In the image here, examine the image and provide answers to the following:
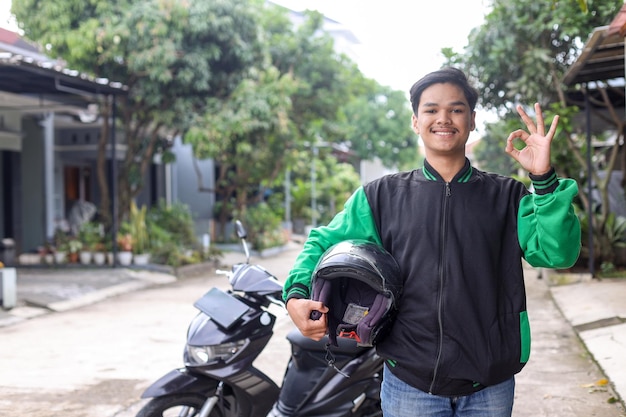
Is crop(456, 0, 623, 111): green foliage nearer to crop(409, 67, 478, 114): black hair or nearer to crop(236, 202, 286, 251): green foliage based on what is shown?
crop(409, 67, 478, 114): black hair

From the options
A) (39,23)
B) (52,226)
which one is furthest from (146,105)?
(52,226)

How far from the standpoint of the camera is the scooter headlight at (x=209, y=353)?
11.9 ft

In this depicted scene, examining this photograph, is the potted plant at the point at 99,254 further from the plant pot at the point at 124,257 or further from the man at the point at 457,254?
the man at the point at 457,254

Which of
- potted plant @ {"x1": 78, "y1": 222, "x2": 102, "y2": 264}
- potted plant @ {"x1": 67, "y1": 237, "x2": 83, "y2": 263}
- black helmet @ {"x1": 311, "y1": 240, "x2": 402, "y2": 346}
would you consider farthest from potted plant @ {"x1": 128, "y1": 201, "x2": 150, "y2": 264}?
black helmet @ {"x1": 311, "y1": 240, "x2": 402, "y2": 346}

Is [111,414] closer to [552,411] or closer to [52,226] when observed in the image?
[552,411]

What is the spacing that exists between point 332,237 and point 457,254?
0.43m

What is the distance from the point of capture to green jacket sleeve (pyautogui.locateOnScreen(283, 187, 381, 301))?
245 centimetres

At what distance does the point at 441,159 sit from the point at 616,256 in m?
9.68

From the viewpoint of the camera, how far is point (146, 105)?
15250 millimetres

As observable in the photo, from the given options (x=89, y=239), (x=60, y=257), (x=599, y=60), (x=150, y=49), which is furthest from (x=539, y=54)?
(x=60, y=257)

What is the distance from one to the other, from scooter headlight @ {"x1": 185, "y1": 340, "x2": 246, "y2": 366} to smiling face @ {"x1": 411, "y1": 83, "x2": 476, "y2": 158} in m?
1.69

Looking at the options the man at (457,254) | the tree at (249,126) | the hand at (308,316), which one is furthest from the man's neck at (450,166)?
the tree at (249,126)

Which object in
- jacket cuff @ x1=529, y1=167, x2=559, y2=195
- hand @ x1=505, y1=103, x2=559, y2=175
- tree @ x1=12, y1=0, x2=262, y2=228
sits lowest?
jacket cuff @ x1=529, y1=167, x2=559, y2=195

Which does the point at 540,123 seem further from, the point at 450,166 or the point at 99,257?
the point at 99,257
